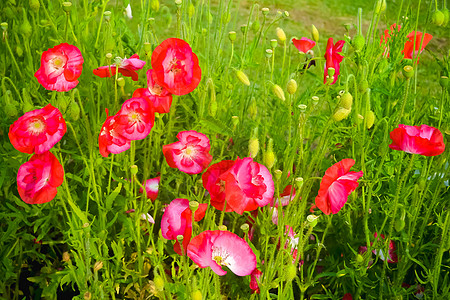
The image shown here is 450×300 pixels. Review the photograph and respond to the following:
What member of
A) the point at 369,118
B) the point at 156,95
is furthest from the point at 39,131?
the point at 369,118

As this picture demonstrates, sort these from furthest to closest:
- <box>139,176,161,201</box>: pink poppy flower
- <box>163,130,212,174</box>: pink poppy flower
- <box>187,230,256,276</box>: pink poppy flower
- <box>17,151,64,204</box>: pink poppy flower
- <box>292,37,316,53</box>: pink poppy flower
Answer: <box>292,37,316,53</box>: pink poppy flower < <box>139,176,161,201</box>: pink poppy flower < <box>163,130,212,174</box>: pink poppy flower < <box>17,151,64,204</box>: pink poppy flower < <box>187,230,256,276</box>: pink poppy flower

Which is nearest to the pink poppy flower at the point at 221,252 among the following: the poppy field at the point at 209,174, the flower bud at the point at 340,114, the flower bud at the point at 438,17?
the poppy field at the point at 209,174

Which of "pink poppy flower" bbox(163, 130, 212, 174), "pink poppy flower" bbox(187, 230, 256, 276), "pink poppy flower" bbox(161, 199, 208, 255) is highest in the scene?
"pink poppy flower" bbox(163, 130, 212, 174)

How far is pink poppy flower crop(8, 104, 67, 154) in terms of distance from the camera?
1.23m

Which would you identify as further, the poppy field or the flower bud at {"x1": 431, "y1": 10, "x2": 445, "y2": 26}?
the flower bud at {"x1": 431, "y1": 10, "x2": 445, "y2": 26}

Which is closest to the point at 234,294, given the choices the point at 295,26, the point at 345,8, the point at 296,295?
the point at 296,295

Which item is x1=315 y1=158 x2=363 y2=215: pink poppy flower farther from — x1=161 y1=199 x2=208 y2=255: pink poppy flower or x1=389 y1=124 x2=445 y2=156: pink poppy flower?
x1=161 y1=199 x2=208 y2=255: pink poppy flower

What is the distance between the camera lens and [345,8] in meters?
4.55

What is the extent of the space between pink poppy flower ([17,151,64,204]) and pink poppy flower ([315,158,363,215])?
583 mm

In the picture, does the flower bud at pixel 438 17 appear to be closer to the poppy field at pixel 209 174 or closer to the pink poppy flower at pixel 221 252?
Result: the poppy field at pixel 209 174

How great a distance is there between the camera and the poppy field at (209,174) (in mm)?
1248

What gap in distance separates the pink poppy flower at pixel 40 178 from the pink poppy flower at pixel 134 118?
17 cm

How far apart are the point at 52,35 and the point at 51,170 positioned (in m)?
0.87

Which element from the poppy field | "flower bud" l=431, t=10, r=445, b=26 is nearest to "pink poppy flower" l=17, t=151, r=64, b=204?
the poppy field
